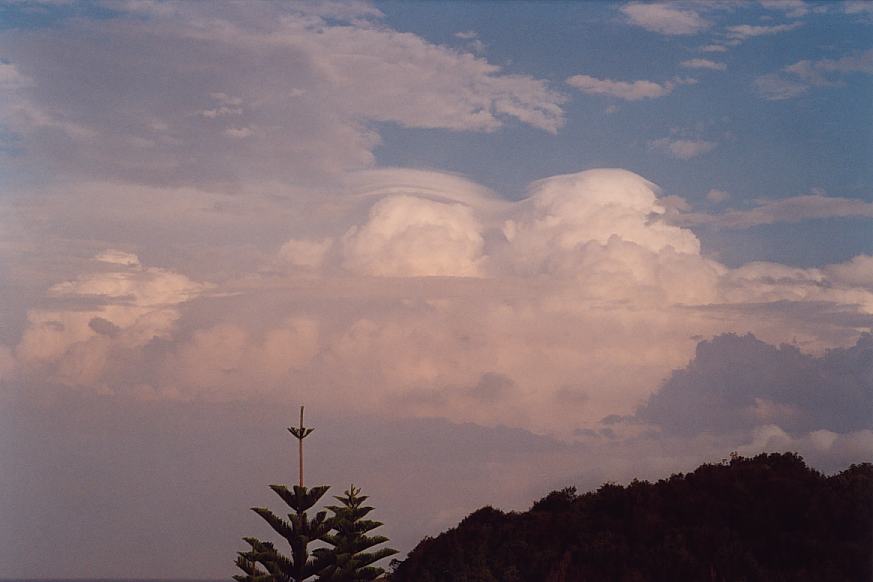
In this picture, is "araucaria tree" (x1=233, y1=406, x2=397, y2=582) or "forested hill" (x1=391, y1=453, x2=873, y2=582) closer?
"forested hill" (x1=391, y1=453, x2=873, y2=582)

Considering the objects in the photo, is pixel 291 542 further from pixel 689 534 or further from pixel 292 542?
pixel 689 534

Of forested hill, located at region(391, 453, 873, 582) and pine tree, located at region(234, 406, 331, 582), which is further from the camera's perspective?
pine tree, located at region(234, 406, 331, 582)

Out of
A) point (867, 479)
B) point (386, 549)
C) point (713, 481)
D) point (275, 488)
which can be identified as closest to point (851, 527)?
point (867, 479)

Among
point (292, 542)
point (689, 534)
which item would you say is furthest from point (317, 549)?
point (689, 534)

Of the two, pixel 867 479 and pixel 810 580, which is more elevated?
pixel 867 479

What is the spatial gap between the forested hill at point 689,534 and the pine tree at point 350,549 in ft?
19.0

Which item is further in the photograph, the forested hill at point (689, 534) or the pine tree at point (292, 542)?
the pine tree at point (292, 542)

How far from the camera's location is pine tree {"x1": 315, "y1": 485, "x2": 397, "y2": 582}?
31000 millimetres

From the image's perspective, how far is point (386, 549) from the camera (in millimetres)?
31016

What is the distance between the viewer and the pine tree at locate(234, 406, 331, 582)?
3059cm

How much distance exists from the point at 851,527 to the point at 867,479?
5.25ft

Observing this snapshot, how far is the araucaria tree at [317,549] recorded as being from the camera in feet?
101

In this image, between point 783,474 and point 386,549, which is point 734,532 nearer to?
point 783,474

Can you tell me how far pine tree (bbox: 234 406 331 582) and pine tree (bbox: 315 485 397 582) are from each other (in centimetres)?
29
